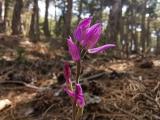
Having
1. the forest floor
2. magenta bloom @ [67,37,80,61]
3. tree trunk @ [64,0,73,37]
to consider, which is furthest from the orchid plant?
tree trunk @ [64,0,73,37]

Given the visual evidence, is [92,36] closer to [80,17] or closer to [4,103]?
[4,103]

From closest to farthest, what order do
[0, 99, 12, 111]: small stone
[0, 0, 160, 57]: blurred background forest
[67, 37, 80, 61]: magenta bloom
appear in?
[67, 37, 80, 61]: magenta bloom < [0, 99, 12, 111]: small stone < [0, 0, 160, 57]: blurred background forest

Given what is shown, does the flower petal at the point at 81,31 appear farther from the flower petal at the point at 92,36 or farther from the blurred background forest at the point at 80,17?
the blurred background forest at the point at 80,17

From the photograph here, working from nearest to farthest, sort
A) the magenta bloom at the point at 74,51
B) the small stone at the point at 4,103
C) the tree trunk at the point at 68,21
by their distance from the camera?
the magenta bloom at the point at 74,51
the small stone at the point at 4,103
the tree trunk at the point at 68,21

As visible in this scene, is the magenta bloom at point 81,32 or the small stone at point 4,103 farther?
the small stone at point 4,103

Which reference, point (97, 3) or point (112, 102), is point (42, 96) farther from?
point (97, 3)

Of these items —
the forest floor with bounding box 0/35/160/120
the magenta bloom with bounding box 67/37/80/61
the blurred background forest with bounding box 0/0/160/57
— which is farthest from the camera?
the blurred background forest with bounding box 0/0/160/57

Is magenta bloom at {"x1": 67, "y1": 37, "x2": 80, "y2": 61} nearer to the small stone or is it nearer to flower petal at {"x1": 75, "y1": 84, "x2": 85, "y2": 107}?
flower petal at {"x1": 75, "y1": 84, "x2": 85, "y2": 107}

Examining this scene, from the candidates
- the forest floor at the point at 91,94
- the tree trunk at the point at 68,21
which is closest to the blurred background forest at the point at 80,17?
the tree trunk at the point at 68,21

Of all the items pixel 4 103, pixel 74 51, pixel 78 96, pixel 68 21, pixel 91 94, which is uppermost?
pixel 68 21

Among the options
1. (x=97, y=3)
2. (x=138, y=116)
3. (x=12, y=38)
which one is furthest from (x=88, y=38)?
(x=97, y=3)

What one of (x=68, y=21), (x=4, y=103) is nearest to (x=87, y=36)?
(x=4, y=103)

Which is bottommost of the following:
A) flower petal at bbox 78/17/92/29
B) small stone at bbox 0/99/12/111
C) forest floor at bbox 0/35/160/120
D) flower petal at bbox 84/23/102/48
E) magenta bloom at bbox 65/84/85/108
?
small stone at bbox 0/99/12/111
